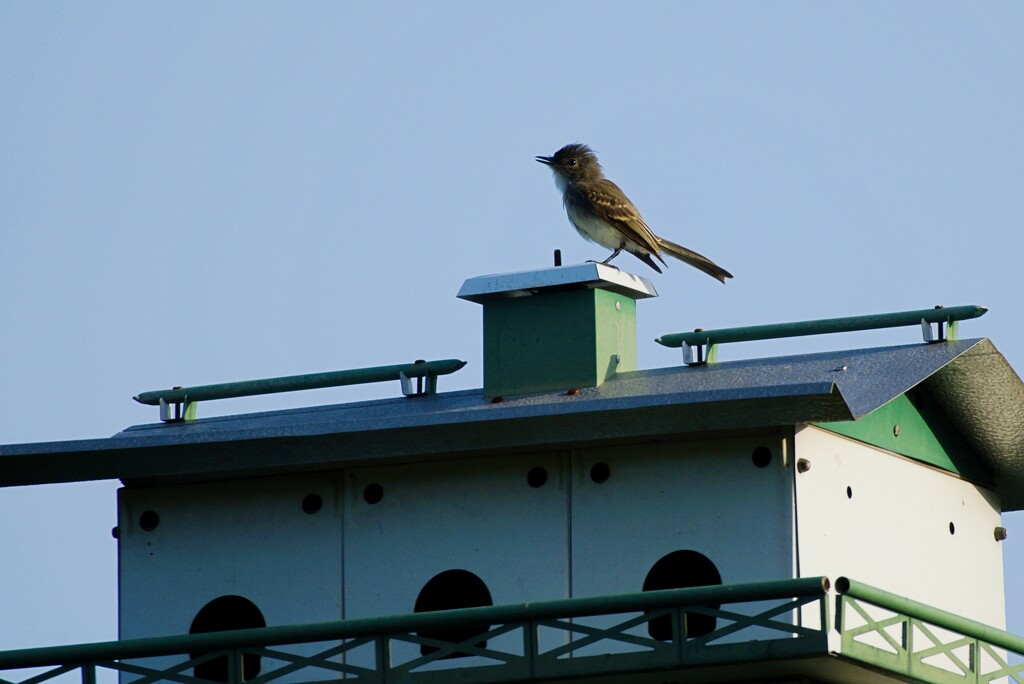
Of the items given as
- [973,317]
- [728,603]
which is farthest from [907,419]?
[728,603]

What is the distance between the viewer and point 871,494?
15766 mm

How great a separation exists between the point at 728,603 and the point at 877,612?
1.36m

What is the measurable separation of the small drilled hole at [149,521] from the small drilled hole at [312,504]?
1.20m

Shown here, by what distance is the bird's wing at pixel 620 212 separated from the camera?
1838 cm

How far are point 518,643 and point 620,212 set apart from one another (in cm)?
455

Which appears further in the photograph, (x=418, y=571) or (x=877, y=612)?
(x=418, y=571)

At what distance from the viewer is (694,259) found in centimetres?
1827

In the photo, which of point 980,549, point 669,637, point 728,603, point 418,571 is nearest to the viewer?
point 728,603

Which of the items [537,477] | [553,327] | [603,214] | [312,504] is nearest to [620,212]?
[603,214]

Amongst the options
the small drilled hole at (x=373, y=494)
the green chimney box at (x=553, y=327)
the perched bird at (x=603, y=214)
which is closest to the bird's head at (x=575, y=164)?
the perched bird at (x=603, y=214)

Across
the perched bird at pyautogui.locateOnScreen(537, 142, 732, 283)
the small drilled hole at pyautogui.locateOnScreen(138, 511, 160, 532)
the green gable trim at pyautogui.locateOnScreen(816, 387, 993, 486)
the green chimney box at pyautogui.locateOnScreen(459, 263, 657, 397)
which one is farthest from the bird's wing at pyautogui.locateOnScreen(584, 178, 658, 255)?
the small drilled hole at pyautogui.locateOnScreen(138, 511, 160, 532)

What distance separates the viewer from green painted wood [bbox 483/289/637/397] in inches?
664

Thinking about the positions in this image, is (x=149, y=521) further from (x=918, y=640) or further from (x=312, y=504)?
(x=918, y=640)

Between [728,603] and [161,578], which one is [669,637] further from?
[161,578]
